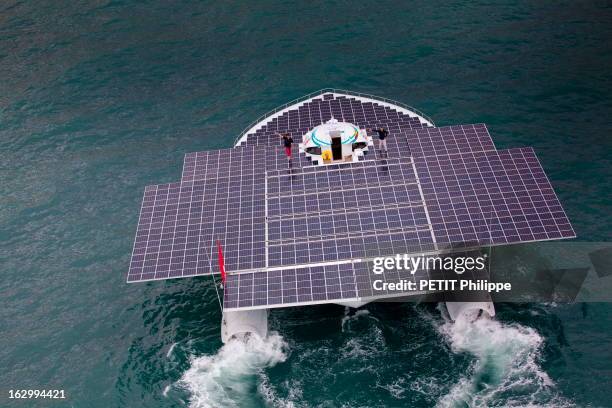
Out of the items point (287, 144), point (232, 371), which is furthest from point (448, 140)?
point (232, 371)

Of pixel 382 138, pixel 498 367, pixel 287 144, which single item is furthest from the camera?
pixel 287 144

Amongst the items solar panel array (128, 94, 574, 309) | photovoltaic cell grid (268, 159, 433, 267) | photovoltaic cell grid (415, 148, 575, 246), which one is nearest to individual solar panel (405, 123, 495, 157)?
solar panel array (128, 94, 574, 309)

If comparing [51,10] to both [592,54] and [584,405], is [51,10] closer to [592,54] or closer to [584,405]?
[592,54]

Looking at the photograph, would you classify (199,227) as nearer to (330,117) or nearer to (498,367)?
(330,117)

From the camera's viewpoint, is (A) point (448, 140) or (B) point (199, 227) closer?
(B) point (199, 227)

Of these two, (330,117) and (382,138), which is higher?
(330,117)

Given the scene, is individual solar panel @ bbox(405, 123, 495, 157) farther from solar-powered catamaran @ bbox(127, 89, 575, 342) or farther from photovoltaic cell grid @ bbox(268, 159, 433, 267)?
photovoltaic cell grid @ bbox(268, 159, 433, 267)

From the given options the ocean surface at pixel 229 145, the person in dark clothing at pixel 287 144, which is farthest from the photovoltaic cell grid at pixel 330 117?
the ocean surface at pixel 229 145

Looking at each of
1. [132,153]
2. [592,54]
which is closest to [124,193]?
[132,153]

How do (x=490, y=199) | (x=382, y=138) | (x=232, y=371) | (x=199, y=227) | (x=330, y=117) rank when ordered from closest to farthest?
(x=232, y=371) → (x=490, y=199) → (x=199, y=227) → (x=382, y=138) → (x=330, y=117)
